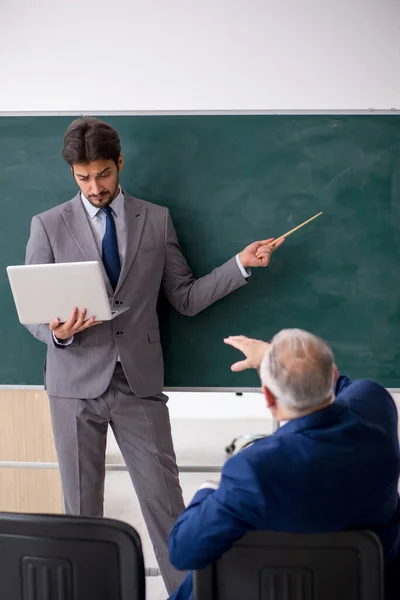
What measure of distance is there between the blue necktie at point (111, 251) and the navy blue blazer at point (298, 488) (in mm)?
1282

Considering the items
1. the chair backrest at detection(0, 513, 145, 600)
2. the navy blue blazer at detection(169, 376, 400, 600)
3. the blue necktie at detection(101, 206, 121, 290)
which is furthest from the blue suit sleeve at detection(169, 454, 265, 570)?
the blue necktie at detection(101, 206, 121, 290)

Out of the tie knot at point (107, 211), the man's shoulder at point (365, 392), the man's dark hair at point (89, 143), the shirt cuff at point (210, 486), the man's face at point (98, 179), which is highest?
the man's dark hair at point (89, 143)

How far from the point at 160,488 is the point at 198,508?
1.26 m

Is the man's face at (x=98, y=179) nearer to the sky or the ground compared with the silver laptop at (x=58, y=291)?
nearer to the sky

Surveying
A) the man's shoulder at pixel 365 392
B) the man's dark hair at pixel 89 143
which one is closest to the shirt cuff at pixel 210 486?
the man's shoulder at pixel 365 392

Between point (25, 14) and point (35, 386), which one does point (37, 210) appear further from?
point (25, 14)

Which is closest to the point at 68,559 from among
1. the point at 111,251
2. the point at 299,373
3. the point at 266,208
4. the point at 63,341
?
the point at 299,373

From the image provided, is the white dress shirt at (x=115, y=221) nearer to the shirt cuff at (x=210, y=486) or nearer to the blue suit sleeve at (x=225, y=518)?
the shirt cuff at (x=210, y=486)

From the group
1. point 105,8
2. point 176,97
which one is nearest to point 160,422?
point 176,97

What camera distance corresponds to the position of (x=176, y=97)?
4.39 meters

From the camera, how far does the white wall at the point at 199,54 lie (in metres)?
4.13

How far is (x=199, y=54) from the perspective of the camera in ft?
14.0

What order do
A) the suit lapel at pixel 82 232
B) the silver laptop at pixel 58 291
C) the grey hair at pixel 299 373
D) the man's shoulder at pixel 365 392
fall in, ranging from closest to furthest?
the grey hair at pixel 299 373 → the man's shoulder at pixel 365 392 → the silver laptop at pixel 58 291 → the suit lapel at pixel 82 232

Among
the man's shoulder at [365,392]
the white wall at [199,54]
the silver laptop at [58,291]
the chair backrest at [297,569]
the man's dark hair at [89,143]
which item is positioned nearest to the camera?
the chair backrest at [297,569]
